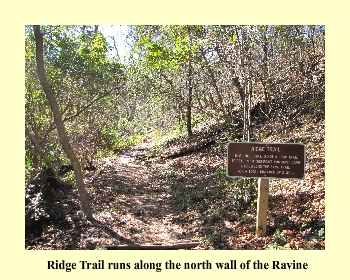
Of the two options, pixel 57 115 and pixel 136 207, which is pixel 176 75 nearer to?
pixel 136 207

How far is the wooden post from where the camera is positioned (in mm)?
6480

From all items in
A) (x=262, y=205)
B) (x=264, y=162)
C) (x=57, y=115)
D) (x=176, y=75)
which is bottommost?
(x=262, y=205)

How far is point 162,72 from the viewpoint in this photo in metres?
16.0

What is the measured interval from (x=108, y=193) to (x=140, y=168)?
555 cm

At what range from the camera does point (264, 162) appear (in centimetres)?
628

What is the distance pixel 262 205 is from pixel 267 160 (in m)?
0.99

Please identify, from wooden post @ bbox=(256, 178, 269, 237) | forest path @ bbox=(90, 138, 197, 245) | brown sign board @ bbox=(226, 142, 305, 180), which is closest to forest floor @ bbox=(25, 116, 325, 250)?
forest path @ bbox=(90, 138, 197, 245)

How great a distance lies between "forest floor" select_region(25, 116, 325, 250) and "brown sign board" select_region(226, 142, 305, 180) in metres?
1.30

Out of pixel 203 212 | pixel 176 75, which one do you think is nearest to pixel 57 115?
pixel 203 212

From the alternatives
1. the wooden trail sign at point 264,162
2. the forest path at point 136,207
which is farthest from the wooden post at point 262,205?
the forest path at point 136,207

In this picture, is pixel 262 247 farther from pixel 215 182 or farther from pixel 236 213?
pixel 215 182

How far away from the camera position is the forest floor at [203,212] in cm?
673

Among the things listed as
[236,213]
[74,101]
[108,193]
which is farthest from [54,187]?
[236,213]
